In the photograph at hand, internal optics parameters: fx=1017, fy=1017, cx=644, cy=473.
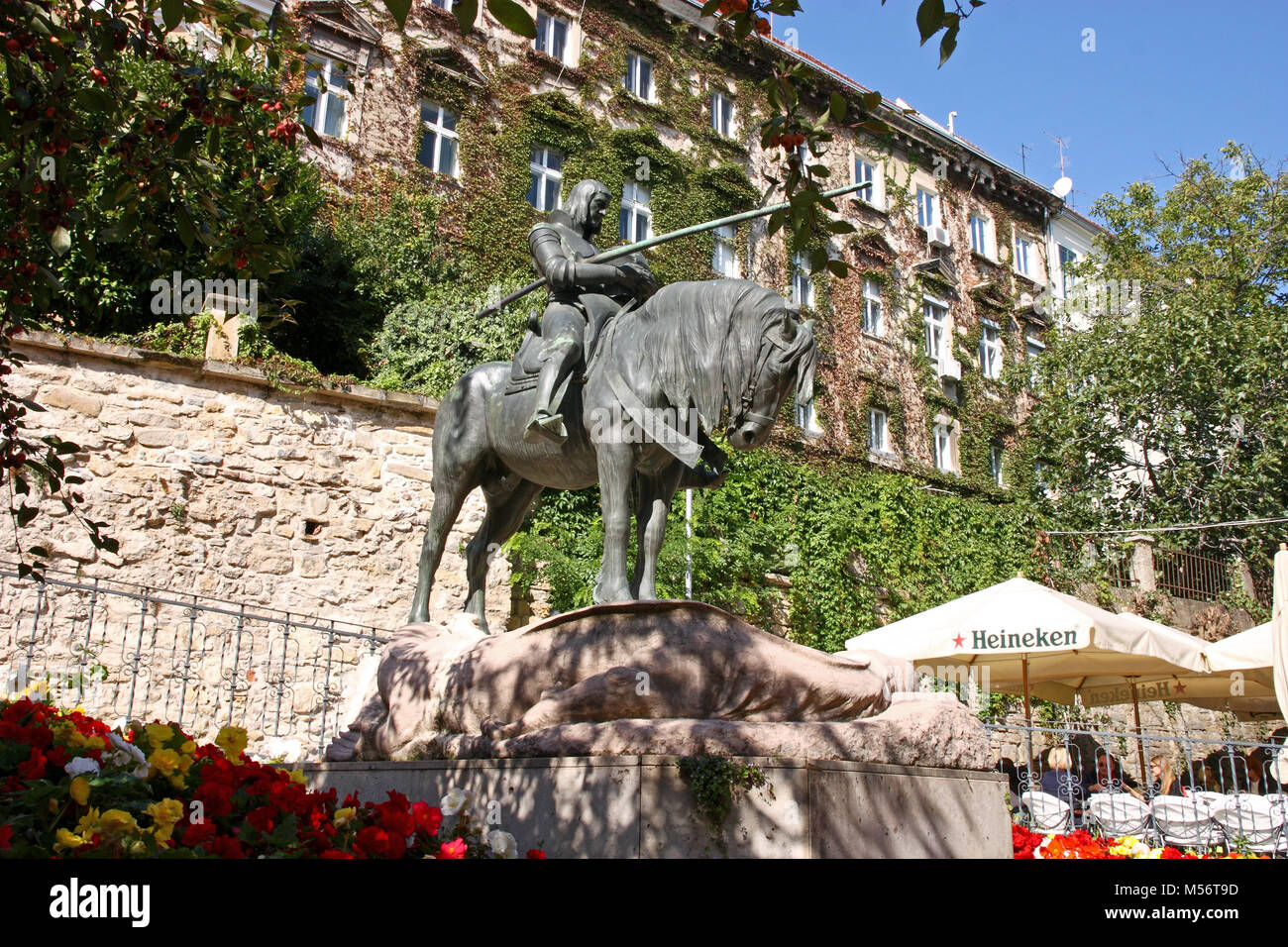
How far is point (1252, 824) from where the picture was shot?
25.3 ft

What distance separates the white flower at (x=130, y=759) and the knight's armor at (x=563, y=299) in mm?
2309

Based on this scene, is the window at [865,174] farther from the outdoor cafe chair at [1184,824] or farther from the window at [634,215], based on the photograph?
the outdoor cafe chair at [1184,824]

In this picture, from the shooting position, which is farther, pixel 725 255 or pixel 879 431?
pixel 879 431

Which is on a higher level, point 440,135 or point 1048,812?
point 440,135

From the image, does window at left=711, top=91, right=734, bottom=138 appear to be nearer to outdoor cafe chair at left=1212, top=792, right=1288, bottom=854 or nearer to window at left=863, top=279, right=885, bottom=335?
window at left=863, top=279, right=885, bottom=335

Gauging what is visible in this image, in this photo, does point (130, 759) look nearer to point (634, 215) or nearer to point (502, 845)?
point (502, 845)

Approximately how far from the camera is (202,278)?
1145cm

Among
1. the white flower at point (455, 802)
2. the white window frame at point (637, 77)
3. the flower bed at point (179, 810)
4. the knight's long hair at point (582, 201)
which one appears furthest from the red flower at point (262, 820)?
the white window frame at point (637, 77)

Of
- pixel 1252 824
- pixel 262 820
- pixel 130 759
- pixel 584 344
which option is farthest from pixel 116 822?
pixel 1252 824

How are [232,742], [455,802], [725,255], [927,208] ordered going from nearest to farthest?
[455,802] → [232,742] → [725,255] → [927,208]

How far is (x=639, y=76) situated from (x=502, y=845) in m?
19.7

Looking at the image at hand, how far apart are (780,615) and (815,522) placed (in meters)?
1.89

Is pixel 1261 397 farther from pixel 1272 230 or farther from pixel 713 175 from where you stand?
pixel 713 175

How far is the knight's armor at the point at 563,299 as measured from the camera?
5.00m
